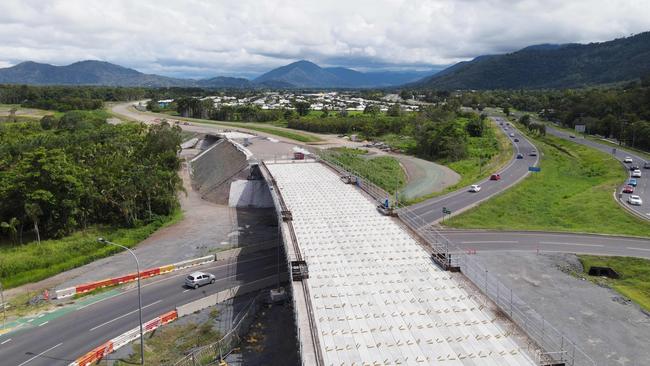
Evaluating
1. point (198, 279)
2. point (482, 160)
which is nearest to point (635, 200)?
point (482, 160)

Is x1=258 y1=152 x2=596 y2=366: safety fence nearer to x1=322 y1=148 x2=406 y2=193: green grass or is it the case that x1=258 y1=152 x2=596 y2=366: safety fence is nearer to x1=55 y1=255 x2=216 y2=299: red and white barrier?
x1=55 y1=255 x2=216 y2=299: red and white barrier

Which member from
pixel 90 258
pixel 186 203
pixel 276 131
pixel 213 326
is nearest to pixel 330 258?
pixel 213 326

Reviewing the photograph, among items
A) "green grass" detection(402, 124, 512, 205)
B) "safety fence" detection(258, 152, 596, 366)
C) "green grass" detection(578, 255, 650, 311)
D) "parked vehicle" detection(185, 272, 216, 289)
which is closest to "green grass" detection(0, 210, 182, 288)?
"parked vehicle" detection(185, 272, 216, 289)

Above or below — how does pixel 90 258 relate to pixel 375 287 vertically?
below

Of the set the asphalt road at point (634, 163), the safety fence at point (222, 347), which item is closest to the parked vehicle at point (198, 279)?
the safety fence at point (222, 347)

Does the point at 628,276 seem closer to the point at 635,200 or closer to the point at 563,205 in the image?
the point at 563,205

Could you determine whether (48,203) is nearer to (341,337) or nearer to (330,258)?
(330,258)
